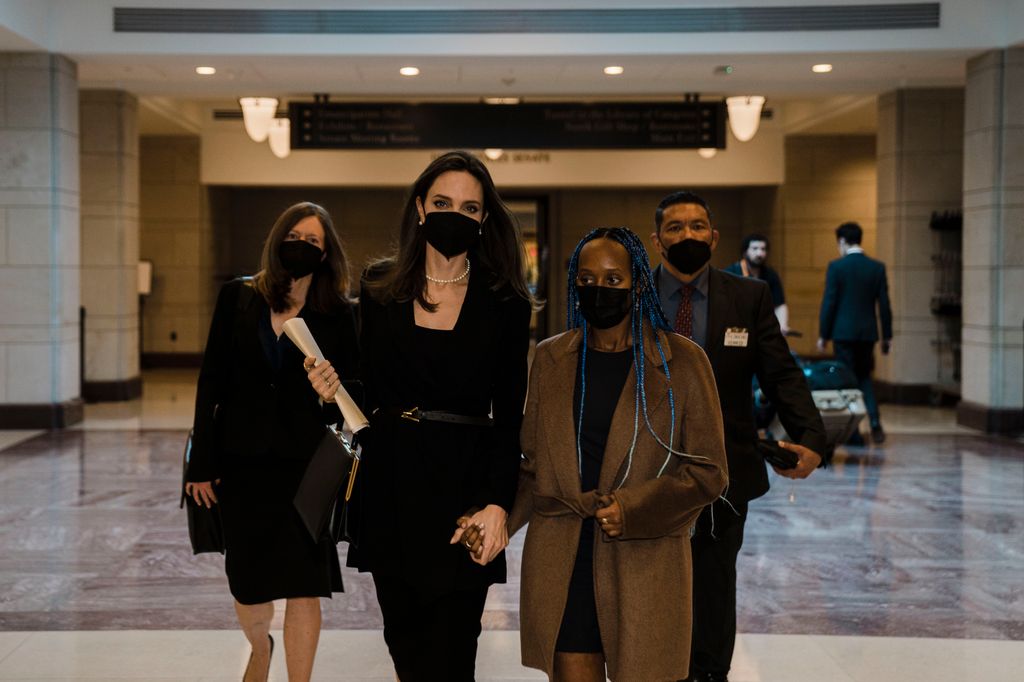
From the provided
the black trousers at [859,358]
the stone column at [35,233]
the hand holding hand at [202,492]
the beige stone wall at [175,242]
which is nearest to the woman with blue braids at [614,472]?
the hand holding hand at [202,492]

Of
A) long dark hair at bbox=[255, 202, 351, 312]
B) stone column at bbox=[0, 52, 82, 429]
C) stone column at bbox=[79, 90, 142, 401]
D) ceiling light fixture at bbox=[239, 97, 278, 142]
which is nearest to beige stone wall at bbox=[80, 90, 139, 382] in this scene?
stone column at bbox=[79, 90, 142, 401]

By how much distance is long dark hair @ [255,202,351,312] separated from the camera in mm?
3523

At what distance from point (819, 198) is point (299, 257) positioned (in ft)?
47.5

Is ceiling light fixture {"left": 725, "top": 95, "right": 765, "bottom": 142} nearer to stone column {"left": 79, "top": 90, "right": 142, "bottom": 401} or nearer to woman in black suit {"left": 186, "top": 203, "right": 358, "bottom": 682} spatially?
stone column {"left": 79, "top": 90, "right": 142, "bottom": 401}

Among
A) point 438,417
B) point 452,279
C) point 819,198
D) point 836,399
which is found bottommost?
point 836,399

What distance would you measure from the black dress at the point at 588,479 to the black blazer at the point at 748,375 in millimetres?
974

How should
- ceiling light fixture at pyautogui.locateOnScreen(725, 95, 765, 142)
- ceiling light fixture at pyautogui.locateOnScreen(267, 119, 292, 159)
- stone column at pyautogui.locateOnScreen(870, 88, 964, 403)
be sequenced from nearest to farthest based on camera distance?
ceiling light fixture at pyautogui.locateOnScreen(725, 95, 765, 142) → stone column at pyautogui.locateOnScreen(870, 88, 964, 403) → ceiling light fixture at pyautogui.locateOnScreen(267, 119, 292, 159)

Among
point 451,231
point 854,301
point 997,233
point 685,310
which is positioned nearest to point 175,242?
point 854,301

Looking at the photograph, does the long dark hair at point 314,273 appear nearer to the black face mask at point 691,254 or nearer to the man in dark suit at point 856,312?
the black face mask at point 691,254

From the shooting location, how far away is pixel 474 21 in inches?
399

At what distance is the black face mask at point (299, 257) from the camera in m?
3.50

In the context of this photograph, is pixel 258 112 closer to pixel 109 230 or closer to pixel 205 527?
pixel 109 230

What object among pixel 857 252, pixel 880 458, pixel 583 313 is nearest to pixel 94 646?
pixel 583 313

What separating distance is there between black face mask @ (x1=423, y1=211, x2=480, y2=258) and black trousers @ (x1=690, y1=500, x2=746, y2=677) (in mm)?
1348
